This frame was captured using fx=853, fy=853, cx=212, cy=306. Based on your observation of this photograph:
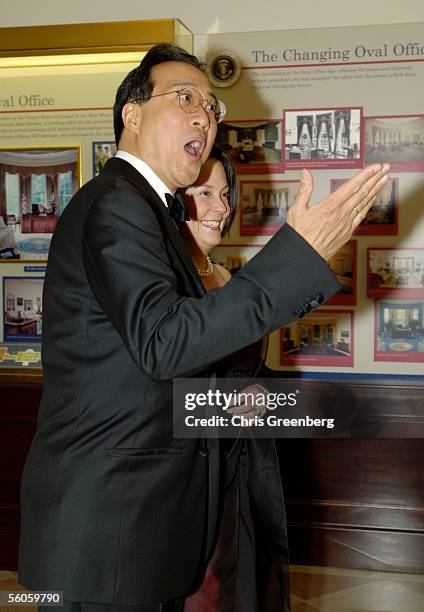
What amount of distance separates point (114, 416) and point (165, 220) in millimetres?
452

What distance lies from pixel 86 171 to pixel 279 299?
10.0ft

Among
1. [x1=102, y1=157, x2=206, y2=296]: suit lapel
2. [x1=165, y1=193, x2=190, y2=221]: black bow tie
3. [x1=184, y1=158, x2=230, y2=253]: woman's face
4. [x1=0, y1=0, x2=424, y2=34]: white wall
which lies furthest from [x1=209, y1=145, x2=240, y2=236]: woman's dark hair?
[x1=0, y1=0, x2=424, y2=34]: white wall

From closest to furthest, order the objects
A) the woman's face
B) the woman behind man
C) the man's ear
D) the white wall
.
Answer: the man's ear
the woman behind man
the woman's face
the white wall

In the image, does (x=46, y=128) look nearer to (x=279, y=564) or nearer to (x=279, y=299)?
(x=279, y=564)

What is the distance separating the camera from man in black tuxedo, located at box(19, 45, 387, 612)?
5.22ft

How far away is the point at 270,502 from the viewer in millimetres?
2438

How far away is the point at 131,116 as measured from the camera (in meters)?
2.18

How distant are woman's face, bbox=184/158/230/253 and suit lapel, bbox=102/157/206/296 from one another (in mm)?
1173

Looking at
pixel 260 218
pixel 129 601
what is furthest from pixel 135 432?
pixel 260 218

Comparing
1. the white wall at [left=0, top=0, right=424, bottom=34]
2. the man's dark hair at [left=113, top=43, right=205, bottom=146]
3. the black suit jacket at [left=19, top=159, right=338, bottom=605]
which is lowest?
the black suit jacket at [left=19, top=159, right=338, bottom=605]

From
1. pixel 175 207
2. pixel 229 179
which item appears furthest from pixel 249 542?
pixel 229 179

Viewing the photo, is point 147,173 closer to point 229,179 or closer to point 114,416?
point 114,416

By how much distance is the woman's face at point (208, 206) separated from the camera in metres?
3.13

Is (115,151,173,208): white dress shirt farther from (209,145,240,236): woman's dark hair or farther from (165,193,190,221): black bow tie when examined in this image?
(209,145,240,236): woman's dark hair
